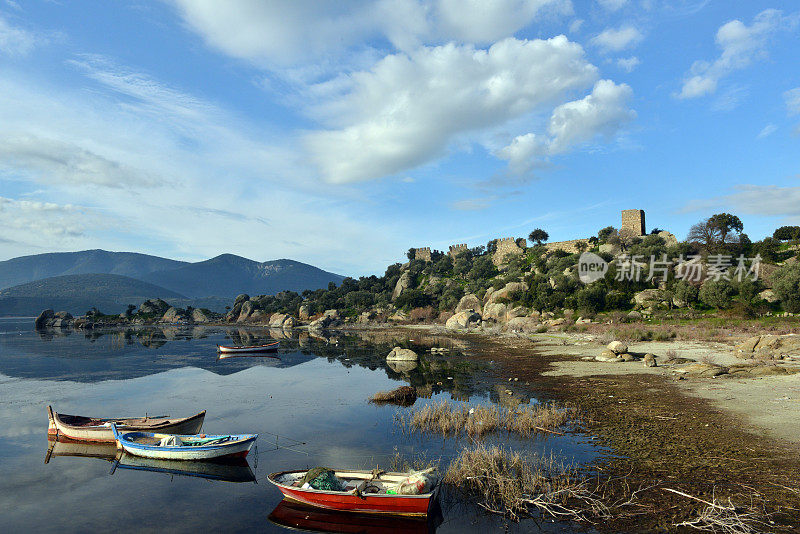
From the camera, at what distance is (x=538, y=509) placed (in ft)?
44.2

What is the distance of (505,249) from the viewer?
144 metres

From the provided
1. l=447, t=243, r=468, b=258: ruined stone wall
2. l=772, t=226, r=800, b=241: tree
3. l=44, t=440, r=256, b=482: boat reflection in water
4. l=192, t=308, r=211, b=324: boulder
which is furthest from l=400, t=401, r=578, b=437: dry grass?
l=192, t=308, r=211, b=324: boulder

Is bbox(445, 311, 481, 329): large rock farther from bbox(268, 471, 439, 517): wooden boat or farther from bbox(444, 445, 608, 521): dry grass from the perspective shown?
bbox(268, 471, 439, 517): wooden boat

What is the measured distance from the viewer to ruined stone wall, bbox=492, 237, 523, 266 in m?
139

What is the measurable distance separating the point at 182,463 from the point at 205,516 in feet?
18.6

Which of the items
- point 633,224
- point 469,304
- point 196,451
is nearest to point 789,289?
point 469,304

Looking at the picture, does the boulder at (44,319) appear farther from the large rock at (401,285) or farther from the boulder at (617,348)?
the boulder at (617,348)

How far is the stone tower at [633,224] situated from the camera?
380 ft

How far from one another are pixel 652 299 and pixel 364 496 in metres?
74.9

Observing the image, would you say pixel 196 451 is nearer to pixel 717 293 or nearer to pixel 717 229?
pixel 717 293

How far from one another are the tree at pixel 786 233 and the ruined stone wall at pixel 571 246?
3937 centimetres

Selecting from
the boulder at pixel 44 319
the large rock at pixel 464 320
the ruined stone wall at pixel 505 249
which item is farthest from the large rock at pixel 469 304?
the boulder at pixel 44 319

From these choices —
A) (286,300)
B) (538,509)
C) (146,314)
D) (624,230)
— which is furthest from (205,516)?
(146,314)

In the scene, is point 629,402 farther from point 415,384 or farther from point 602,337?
point 602,337
